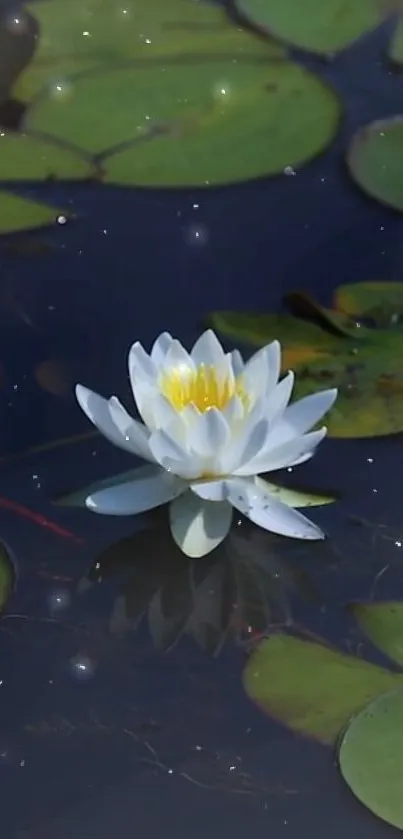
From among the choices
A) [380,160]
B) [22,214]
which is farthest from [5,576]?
[380,160]

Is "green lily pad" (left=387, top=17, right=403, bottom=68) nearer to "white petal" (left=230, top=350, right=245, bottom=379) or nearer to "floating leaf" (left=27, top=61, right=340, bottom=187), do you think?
"floating leaf" (left=27, top=61, right=340, bottom=187)

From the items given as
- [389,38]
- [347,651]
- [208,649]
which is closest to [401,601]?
[347,651]

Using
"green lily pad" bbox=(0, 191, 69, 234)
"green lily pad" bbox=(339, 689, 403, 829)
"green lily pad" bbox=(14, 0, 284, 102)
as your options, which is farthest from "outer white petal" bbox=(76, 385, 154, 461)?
"green lily pad" bbox=(14, 0, 284, 102)

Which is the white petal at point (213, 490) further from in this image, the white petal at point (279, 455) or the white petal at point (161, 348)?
the white petal at point (161, 348)

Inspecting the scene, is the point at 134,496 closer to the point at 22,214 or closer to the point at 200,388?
the point at 200,388

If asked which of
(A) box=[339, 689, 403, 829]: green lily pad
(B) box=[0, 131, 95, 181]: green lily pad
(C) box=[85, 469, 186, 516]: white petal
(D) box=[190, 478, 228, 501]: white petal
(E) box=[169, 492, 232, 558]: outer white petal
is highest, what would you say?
(D) box=[190, 478, 228, 501]: white petal

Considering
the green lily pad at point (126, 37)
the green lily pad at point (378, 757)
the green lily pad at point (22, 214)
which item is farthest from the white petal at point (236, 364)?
the green lily pad at point (126, 37)

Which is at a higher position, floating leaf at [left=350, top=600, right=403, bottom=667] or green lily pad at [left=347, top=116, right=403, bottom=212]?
green lily pad at [left=347, top=116, right=403, bottom=212]
